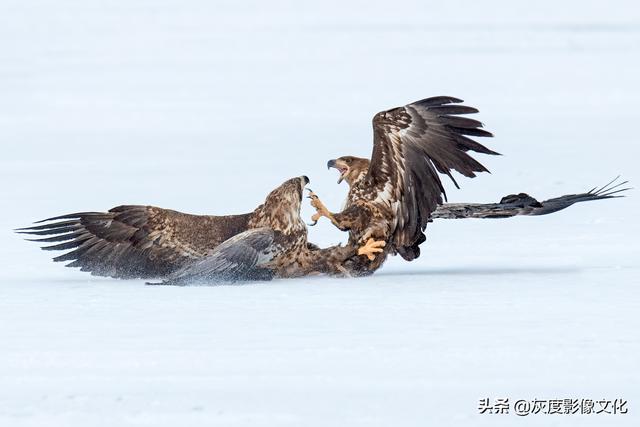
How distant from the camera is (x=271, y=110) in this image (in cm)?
1983

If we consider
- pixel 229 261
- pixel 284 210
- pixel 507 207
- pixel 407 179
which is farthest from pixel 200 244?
pixel 507 207

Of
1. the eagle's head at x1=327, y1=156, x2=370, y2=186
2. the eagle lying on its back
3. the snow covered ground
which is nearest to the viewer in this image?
the snow covered ground

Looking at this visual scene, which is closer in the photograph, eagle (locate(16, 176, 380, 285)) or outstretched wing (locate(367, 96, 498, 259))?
eagle (locate(16, 176, 380, 285))

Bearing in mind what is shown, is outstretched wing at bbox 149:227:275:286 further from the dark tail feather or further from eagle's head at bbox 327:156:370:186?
the dark tail feather

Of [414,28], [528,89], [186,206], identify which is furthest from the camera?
[414,28]

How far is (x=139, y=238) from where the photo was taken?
838cm

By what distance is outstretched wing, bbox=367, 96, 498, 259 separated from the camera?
8.41 metres

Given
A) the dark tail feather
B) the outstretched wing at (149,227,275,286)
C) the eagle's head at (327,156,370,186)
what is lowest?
the outstretched wing at (149,227,275,286)

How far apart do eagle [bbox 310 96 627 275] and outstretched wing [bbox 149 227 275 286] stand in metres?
0.52

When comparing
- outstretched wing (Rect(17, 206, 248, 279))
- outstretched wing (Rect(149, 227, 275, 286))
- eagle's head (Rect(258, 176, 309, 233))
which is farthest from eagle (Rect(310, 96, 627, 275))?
outstretched wing (Rect(17, 206, 248, 279))

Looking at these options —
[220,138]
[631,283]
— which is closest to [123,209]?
[631,283]

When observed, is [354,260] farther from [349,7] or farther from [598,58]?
[349,7]

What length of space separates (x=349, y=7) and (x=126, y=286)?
3200 centimetres

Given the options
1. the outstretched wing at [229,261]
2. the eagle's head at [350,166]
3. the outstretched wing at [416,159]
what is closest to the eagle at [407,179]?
the outstretched wing at [416,159]
